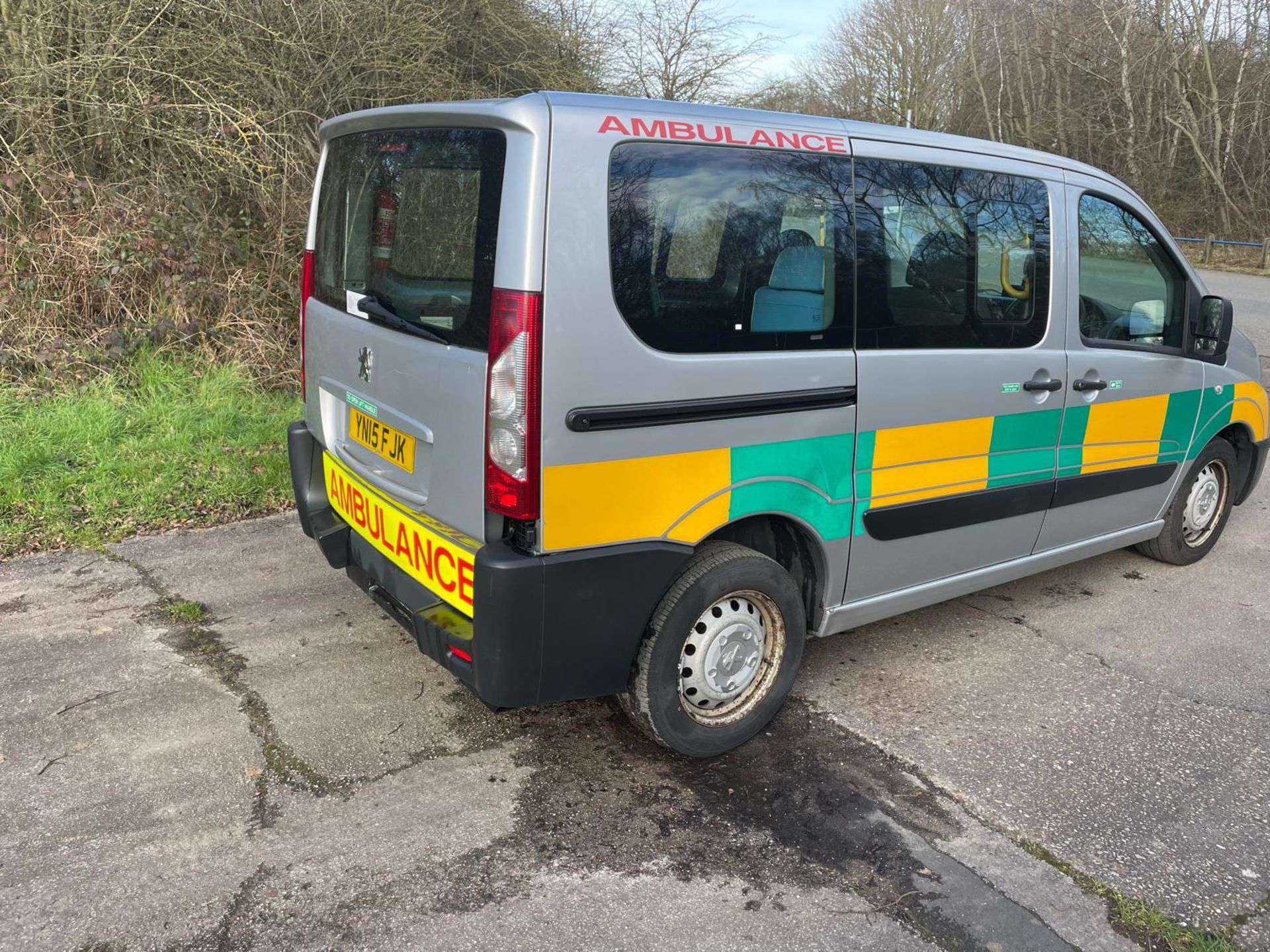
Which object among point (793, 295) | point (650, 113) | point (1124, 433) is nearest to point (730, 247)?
point (793, 295)

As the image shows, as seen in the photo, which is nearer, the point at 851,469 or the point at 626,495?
the point at 626,495

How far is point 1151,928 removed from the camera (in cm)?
Result: 235

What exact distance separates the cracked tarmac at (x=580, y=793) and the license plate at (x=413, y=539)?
54 cm

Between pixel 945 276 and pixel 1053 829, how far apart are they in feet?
5.79

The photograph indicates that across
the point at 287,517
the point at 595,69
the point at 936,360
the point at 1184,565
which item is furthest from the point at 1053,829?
the point at 595,69

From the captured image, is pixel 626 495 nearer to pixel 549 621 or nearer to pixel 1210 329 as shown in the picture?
pixel 549 621

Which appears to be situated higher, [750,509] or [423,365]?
[423,365]

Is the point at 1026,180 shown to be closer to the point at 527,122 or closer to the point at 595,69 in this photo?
the point at 527,122

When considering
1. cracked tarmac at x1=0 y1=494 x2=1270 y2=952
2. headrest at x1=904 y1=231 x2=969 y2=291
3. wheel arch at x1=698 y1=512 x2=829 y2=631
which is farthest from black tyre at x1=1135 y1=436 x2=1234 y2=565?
wheel arch at x1=698 y1=512 x2=829 y2=631

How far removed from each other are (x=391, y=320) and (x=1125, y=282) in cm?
298

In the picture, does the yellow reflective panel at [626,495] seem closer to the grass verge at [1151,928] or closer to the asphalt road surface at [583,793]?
the asphalt road surface at [583,793]

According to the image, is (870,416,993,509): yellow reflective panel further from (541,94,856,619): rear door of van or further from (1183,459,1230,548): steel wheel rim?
(1183,459,1230,548): steel wheel rim

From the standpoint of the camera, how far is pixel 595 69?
9.81 meters

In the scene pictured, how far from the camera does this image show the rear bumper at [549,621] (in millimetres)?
2467
